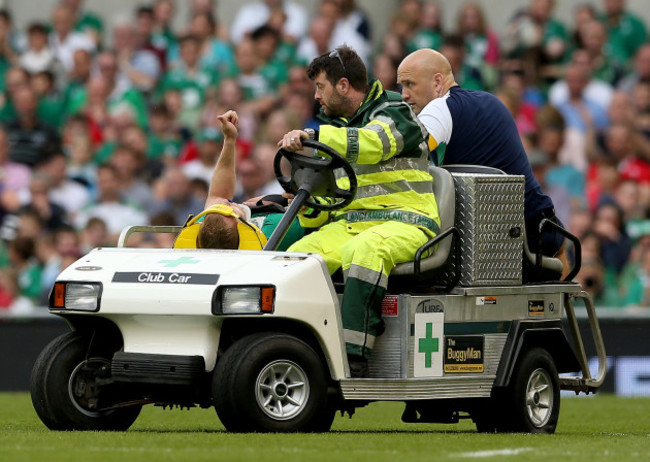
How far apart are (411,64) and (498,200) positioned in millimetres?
1351

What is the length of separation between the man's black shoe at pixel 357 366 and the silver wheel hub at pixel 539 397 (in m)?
1.23

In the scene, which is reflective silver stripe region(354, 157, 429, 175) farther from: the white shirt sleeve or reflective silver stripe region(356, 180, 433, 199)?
the white shirt sleeve

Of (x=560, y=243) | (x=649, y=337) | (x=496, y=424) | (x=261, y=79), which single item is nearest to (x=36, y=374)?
(x=496, y=424)

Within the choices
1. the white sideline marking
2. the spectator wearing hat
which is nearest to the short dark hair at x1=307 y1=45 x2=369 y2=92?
the white sideline marking

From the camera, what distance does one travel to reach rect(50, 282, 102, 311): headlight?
852cm

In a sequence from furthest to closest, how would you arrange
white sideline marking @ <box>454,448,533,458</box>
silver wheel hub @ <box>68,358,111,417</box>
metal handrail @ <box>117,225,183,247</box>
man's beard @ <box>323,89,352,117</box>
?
1. metal handrail @ <box>117,225,183,247</box>
2. man's beard @ <box>323,89,352,117</box>
3. silver wheel hub @ <box>68,358,111,417</box>
4. white sideline marking @ <box>454,448,533,458</box>

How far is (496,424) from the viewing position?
9500mm

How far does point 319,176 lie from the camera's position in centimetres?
888

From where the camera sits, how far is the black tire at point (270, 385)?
323 inches

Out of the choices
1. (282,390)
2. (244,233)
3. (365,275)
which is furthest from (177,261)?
(365,275)

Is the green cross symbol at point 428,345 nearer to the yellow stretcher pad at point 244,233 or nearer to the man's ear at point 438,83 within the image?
the yellow stretcher pad at point 244,233

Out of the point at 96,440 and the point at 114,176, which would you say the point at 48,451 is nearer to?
the point at 96,440

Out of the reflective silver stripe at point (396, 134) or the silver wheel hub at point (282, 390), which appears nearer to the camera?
the silver wheel hub at point (282, 390)

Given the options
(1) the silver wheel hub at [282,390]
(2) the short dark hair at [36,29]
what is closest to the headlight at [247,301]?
(1) the silver wheel hub at [282,390]
